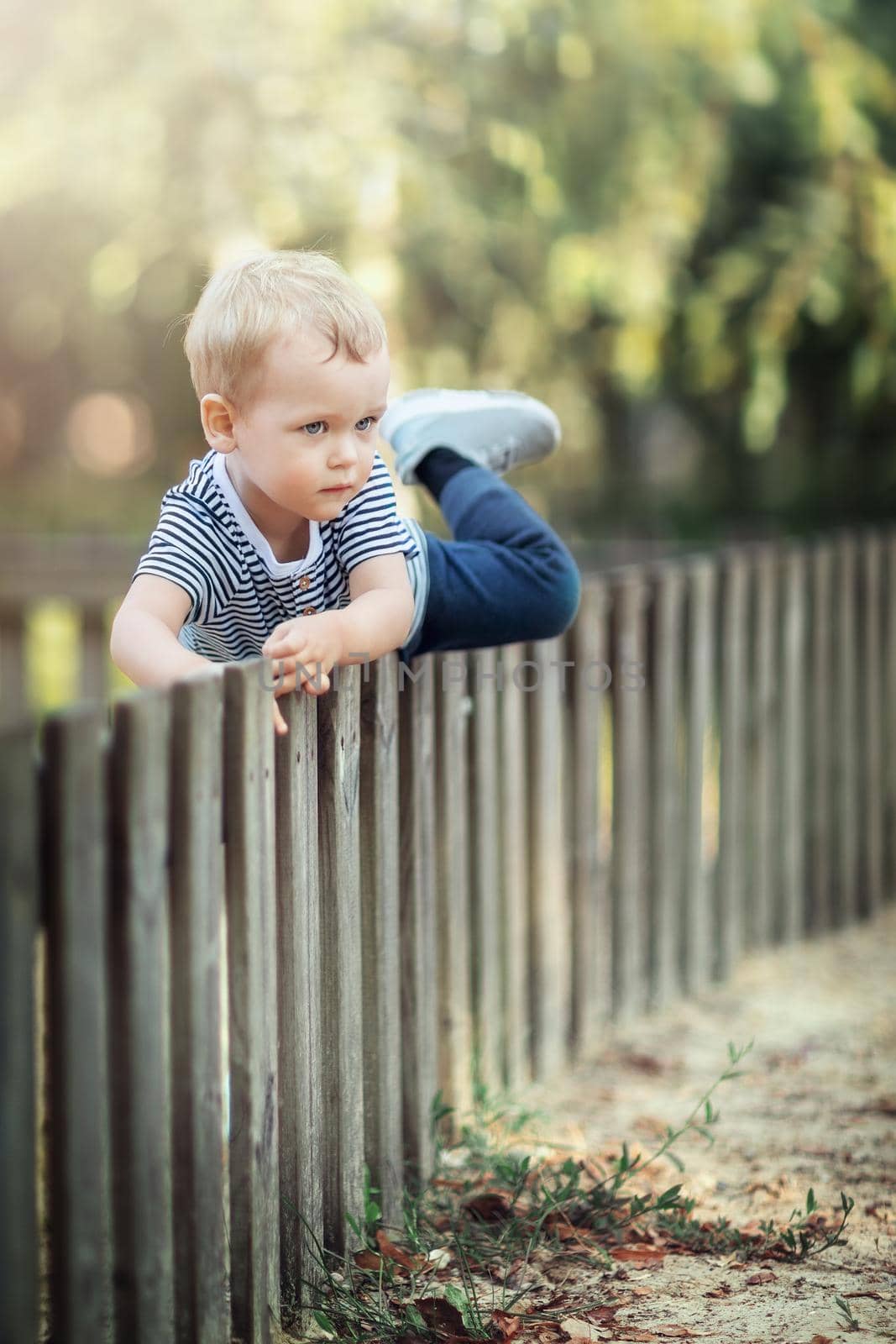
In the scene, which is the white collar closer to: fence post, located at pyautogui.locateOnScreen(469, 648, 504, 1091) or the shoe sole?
the shoe sole

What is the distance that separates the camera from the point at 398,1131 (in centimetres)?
299

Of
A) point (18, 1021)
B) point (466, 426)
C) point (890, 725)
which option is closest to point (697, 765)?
point (890, 725)

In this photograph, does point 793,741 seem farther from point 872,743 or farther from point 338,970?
point 338,970

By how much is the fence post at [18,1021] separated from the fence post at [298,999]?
27.2 inches

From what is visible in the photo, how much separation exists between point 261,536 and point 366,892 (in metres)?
0.78

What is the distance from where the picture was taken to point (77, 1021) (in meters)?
1.90

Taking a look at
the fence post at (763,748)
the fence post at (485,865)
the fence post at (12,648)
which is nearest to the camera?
the fence post at (485,865)

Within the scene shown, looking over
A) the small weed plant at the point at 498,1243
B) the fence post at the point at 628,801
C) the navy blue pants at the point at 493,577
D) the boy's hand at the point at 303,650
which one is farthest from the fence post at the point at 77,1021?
the fence post at the point at 628,801

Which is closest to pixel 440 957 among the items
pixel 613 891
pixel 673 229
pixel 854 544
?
pixel 613 891

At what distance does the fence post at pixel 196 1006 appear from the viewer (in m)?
2.11

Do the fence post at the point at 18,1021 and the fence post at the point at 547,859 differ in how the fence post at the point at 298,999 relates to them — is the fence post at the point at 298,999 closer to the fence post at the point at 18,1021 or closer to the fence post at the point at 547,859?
the fence post at the point at 18,1021

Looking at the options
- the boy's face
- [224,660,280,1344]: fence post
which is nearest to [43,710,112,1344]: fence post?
[224,660,280,1344]: fence post

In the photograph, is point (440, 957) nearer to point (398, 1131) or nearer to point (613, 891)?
point (398, 1131)

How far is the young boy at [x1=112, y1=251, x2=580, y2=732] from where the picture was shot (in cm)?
245
